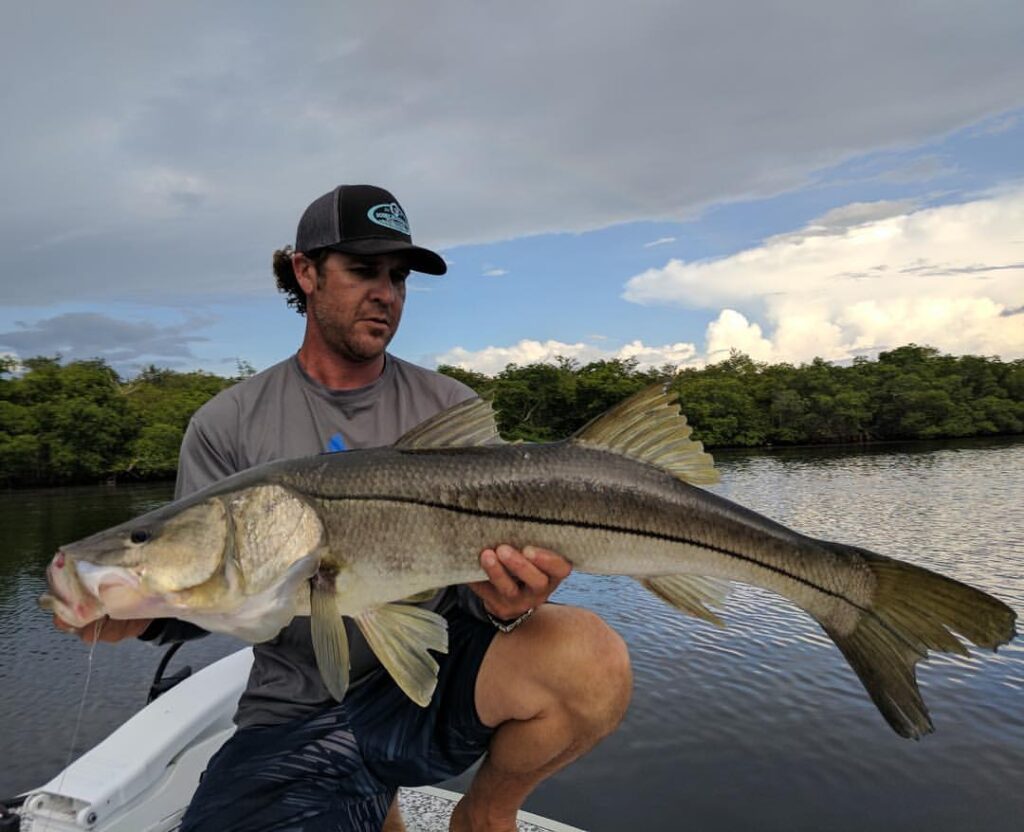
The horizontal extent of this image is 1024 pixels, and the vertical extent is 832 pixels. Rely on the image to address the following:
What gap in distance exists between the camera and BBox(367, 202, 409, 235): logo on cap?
3285mm

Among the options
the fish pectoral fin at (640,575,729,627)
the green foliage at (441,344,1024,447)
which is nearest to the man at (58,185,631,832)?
the fish pectoral fin at (640,575,729,627)

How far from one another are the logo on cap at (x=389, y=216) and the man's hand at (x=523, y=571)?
63.9 inches

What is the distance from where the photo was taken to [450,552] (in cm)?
246

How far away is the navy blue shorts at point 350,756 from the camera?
270cm

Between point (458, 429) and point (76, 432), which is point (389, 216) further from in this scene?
point (76, 432)

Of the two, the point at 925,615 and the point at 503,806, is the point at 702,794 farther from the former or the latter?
the point at 925,615

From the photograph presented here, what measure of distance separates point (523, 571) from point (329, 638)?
2.15ft

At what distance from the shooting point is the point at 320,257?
3342mm

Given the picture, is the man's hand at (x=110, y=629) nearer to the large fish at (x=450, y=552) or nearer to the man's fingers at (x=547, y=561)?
the large fish at (x=450, y=552)

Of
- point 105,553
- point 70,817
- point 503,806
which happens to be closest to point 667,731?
point 503,806

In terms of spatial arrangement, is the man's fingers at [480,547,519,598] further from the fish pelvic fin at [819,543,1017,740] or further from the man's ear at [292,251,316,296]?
the man's ear at [292,251,316,296]

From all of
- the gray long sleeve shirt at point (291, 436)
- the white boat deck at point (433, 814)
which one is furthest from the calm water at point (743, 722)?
the gray long sleeve shirt at point (291, 436)

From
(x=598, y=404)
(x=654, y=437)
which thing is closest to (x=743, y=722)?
(x=654, y=437)

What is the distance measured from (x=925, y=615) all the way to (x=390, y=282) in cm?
249
